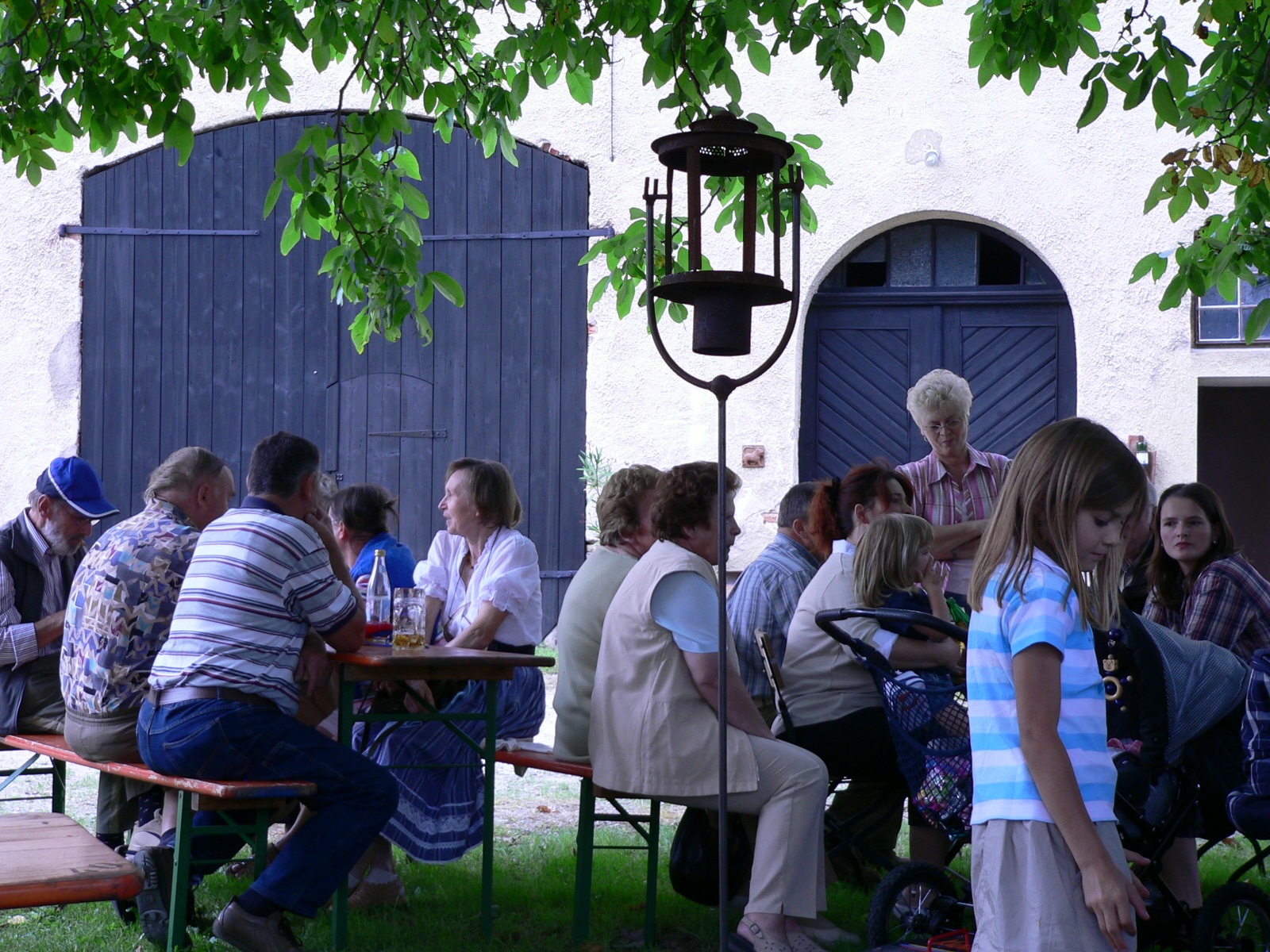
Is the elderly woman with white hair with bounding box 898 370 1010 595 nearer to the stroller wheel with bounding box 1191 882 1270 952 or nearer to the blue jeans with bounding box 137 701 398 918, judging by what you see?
the stroller wheel with bounding box 1191 882 1270 952

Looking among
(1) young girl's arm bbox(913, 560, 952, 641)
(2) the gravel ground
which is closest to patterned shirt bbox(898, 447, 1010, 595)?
(1) young girl's arm bbox(913, 560, 952, 641)

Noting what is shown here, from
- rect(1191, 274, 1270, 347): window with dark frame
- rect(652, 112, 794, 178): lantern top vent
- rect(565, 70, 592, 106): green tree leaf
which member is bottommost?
rect(652, 112, 794, 178): lantern top vent

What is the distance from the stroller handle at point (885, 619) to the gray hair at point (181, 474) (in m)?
2.06

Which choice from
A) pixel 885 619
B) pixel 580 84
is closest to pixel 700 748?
pixel 885 619

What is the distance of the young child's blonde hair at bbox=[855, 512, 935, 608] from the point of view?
4352mm

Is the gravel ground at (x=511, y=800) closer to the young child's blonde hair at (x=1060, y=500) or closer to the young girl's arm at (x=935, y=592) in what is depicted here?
the young girl's arm at (x=935, y=592)

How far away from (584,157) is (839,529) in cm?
613

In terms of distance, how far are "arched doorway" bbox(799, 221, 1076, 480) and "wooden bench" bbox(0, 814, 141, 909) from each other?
24.1ft

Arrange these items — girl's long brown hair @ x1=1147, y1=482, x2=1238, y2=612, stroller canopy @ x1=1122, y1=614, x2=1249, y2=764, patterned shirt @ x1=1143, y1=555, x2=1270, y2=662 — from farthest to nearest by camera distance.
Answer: girl's long brown hair @ x1=1147, y1=482, x2=1238, y2=612, patterned shirt @ x1=1143, y1=555, x2=1270, y2=662, stroller canopy @ x1=1122, y1=614, x2=1249, y2=764

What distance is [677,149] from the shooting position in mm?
3250

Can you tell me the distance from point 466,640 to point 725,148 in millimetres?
2550

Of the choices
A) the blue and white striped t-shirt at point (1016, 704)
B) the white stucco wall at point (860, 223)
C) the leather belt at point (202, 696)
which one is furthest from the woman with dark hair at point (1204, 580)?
the white stucco wall at point (860, 223)

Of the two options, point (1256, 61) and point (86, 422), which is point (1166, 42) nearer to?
point (1256, 61)

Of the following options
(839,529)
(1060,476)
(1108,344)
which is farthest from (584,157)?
(1060,476)
